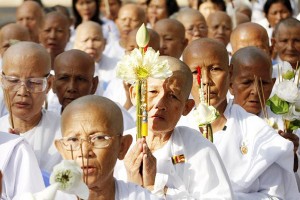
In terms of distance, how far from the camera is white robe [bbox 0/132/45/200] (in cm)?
745

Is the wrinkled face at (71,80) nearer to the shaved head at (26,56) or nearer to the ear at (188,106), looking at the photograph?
the shaved head at (26,56)

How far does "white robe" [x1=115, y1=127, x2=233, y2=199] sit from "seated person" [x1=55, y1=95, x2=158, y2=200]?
59 centimetres

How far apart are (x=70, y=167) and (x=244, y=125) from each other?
10.2 feet

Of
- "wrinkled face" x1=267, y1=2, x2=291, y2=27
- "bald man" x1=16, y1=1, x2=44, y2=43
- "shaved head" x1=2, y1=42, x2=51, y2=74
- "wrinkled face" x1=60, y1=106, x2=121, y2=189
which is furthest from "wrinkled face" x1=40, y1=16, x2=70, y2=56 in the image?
"wrinkled face" x1=60, y1=106, x2=121, y2=189

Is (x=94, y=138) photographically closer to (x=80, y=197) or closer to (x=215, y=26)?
(x=80, y=197)


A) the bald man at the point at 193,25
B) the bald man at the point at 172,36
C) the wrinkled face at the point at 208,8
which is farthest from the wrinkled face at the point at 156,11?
the bald man at the point at 172,36

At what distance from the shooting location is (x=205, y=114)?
791cm

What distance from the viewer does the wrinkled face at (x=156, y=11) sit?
16688mm

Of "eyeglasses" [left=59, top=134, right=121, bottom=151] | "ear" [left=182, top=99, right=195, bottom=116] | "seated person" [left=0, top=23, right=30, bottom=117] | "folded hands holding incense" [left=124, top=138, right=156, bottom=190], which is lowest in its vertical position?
"folded hands holding incense" [left=124, top=138, right=156, bottom=190]

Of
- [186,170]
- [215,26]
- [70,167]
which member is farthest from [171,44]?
[70,167]

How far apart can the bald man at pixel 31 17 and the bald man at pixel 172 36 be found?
2.53m

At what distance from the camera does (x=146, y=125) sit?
707 centimetres

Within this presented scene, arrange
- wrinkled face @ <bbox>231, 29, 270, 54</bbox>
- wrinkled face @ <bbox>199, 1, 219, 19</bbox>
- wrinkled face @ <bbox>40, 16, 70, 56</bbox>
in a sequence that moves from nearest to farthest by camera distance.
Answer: wrinkled face @ <bbox>231, 29, 270, 54</bbox> → wrinkled face @ <bbox>40, 16, 70, 56</bbox> → wrinkled face @ <bbox>199, 1, 219, 19</bbox>

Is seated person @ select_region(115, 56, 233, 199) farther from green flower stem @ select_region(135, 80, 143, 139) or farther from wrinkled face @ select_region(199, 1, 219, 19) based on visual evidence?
wrinkled face @ select_region(199, 1, 219, 19)
